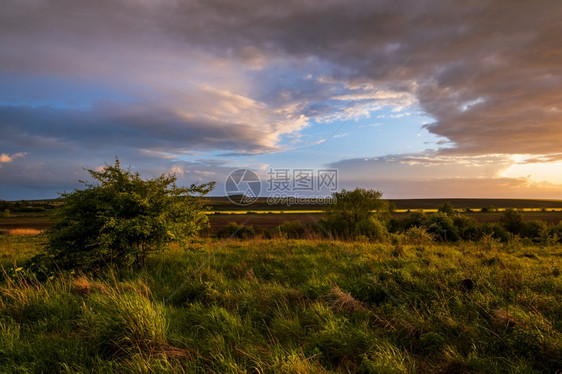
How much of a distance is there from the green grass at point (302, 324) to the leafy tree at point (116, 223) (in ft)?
3.07

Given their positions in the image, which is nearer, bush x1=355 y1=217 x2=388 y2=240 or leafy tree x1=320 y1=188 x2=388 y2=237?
bush x1=355 y1=217 x2=388 y2=240

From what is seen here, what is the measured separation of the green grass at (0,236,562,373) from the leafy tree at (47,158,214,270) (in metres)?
0.93

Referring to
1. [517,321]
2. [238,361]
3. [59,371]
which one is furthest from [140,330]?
[517,321]

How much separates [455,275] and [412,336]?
3011 millimetres

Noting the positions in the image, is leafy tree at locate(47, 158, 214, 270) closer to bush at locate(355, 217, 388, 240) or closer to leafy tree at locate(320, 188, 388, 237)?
bush at locate(355, 217, 388, 240)

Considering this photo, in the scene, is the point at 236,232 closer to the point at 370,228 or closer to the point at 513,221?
the point at 370,228

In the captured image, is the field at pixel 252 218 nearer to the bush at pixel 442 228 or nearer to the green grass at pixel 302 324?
the green grass at pixel 302 324

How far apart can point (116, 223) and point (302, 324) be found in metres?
5.81

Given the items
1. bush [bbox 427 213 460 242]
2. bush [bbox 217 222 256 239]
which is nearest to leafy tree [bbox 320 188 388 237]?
bush [bbox 427 213 460 242]

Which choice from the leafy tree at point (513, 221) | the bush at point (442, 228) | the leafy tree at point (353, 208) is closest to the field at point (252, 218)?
the leafy tree at point (513, 221)

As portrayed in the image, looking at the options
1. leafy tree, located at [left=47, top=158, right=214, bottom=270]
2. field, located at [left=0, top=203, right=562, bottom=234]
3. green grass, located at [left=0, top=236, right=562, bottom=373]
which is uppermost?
leafy tree, located at [left=47, top=158, right=214, bottom=270]

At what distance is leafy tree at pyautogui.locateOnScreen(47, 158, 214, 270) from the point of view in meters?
7.36

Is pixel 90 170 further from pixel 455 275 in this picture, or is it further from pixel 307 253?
pixel 455 275

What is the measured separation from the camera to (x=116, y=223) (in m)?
7.31
